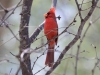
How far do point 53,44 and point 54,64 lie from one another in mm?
307

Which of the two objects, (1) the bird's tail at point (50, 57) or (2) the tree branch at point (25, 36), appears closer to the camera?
(2) the tree branch at point (25, 36)

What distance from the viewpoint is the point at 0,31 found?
7457mm

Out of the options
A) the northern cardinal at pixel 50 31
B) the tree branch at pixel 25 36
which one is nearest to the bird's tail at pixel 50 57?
the northern cardinal at pixel 50 31

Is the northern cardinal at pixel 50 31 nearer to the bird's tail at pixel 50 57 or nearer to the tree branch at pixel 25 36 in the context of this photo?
the bird's tail at pixel 50 57

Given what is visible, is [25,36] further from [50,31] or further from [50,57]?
[50,57]

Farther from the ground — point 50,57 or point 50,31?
point 50,31

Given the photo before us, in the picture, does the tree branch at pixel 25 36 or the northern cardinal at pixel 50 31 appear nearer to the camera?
the tree branch at pixel 25 36

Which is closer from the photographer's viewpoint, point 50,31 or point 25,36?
point 25,36

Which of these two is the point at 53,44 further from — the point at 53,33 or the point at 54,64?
the point at 54,64

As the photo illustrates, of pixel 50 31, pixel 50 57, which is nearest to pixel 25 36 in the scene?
pixel 50 31

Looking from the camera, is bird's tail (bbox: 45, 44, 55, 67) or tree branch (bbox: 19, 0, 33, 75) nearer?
tree branch (bbox: 19, 0, 33, 75)

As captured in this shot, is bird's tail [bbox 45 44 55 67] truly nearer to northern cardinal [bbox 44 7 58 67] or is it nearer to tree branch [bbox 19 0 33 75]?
northern cardinal [bbox 44 7 58 67]

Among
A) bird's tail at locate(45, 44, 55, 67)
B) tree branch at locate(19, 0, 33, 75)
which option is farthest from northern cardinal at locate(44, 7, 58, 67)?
tree branch at locate(19, 0, 33, 75)

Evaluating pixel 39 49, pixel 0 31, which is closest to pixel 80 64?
pixel 0 31
